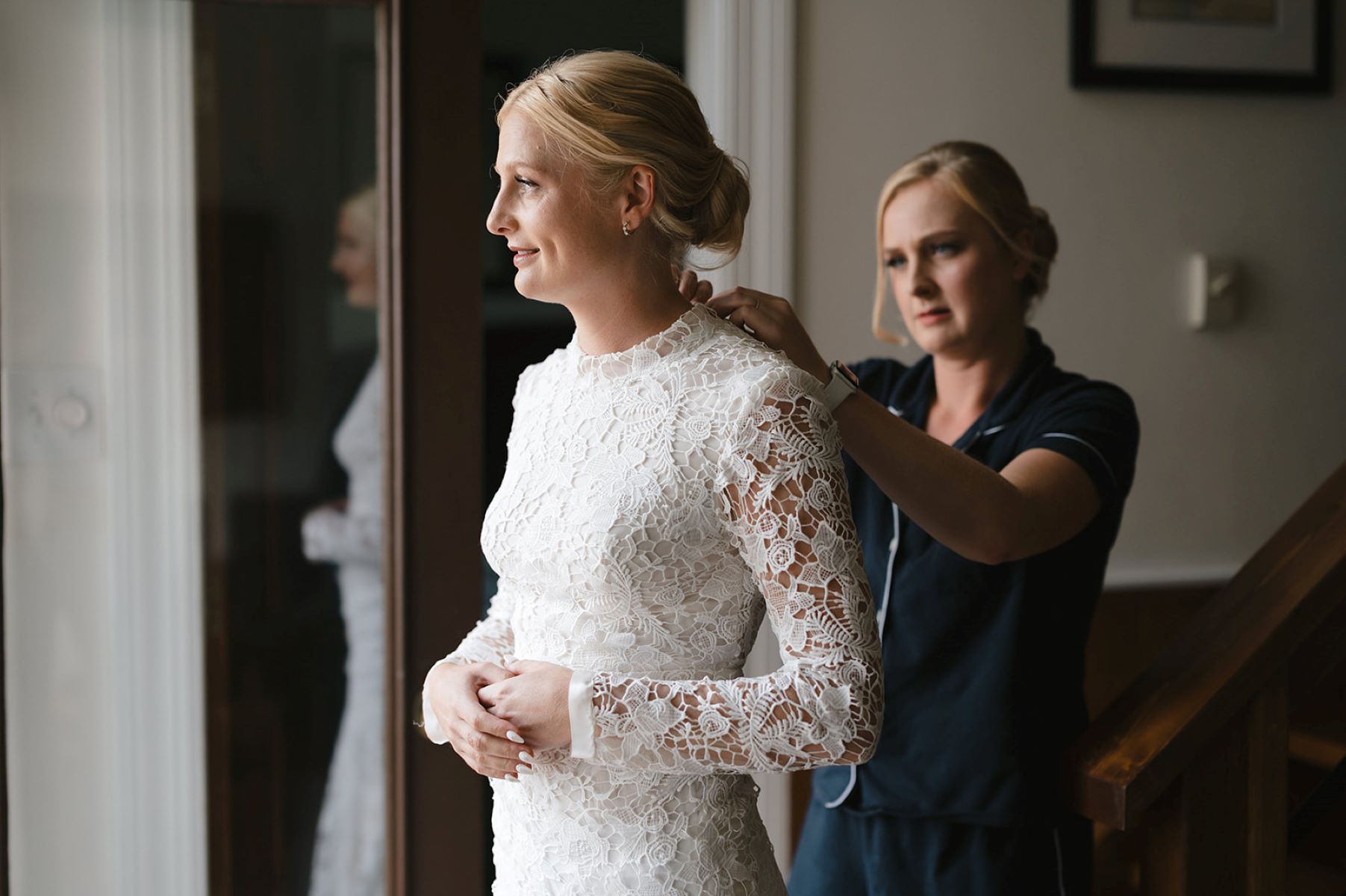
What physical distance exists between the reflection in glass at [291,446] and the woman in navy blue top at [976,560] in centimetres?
81

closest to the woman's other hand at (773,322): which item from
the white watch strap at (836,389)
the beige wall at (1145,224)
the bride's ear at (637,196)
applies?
the white watch strap at (836,389)

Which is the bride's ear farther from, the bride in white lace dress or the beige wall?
the beige wall

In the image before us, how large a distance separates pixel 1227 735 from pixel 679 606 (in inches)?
29.2

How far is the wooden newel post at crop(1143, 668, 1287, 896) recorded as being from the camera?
139cm

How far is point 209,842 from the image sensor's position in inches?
74.9

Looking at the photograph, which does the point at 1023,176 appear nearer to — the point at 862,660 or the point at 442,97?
the point at 442,97

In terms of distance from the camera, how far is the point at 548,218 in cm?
111

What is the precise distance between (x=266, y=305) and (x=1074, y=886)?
1.47 meters

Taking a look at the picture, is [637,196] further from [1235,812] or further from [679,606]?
[1235,812]

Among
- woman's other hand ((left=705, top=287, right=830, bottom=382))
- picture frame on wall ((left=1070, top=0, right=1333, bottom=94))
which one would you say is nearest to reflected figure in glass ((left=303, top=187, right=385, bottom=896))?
woman's other hand ((left=705, top=287, right=830, bottom=382))

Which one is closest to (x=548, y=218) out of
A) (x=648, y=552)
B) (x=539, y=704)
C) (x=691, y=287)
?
(x=691, y=287)

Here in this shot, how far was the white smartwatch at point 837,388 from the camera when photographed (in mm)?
1235

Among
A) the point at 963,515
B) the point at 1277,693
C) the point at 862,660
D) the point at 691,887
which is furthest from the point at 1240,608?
the point at 691,887

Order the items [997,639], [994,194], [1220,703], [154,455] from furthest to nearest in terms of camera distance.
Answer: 1. [154,455]
2. [994,194]
3. [997,639]
4. [1220,703]
